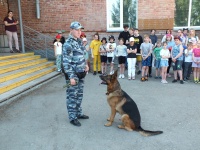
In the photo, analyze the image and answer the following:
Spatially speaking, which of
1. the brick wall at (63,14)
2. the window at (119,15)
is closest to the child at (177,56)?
the window at (119,15)

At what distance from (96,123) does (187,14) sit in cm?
897

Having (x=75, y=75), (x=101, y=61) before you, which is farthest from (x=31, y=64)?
(x=75, y=75)

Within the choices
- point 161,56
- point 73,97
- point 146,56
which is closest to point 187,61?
point 161,56

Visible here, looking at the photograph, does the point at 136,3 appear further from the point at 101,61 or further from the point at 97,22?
the point at 101,61

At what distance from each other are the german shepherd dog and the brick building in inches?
285

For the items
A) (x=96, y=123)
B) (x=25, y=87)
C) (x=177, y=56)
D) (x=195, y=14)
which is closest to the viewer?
(x=96, y=123)

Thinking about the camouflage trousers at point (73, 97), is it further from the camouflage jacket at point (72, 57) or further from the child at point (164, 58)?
the child at point (164, 58)

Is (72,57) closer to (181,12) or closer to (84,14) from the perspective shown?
(84,14)

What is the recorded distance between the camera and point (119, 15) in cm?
1116

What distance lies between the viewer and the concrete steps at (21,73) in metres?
6.38

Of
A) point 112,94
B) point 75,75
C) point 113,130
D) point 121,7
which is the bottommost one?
point 113,130

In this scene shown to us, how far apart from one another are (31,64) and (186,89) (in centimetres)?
629

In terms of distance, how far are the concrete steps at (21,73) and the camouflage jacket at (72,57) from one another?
2.78 m

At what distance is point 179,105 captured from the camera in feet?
17.3
